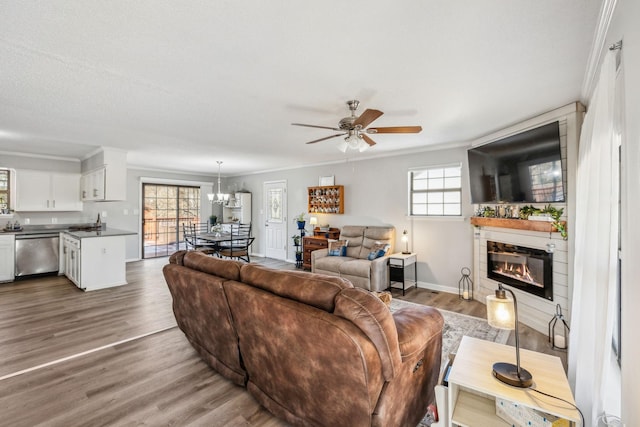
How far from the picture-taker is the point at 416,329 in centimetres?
173

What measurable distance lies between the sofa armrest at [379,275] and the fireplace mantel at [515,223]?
4.94ft

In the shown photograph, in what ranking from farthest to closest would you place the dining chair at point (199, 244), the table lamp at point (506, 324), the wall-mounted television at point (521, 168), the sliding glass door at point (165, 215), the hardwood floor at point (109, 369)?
the sliding glass door at point (165, 215), the dining chair at point (199, 244), the wall-mounted television at point (521, 168), the hardwood floor at point (109, 369), the table lamp at point (506, 324)

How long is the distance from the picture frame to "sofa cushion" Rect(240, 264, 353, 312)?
187 inches

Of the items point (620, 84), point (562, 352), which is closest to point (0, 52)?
point (620, 84)

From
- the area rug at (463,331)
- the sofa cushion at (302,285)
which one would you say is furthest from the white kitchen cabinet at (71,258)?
the area rug at (463,331)

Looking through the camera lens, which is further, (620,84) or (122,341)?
(122,341)

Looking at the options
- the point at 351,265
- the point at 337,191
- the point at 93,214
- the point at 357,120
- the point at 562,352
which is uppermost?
the point at 357,120

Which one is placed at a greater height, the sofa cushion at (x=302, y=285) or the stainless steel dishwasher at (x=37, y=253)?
the sofa cushion at (x=302, y=285)

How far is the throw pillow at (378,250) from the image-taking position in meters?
4.89

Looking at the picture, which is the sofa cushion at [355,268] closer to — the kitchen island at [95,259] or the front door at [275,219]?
the front door at [275,219]

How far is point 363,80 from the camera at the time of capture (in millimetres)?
2441

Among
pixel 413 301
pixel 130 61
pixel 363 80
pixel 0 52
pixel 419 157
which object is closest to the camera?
pixel 0 52

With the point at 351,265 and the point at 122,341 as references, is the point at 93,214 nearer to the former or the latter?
the point at 122,341

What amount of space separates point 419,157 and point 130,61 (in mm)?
4451
